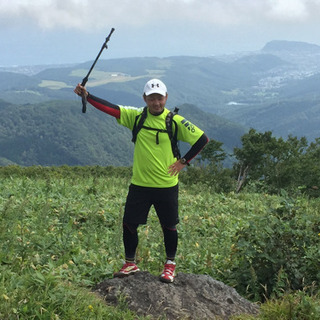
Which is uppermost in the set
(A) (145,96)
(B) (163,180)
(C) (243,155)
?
(A) (145,96)

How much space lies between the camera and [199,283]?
5.25 m

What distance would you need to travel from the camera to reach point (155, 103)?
5.11m

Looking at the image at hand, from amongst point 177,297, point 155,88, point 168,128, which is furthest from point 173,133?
point 177,297

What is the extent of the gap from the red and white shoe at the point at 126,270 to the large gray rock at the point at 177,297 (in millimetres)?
99

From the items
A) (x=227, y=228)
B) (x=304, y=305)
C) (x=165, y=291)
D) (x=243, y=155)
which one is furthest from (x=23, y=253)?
(x=243, y=155)

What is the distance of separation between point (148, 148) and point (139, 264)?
2157mm

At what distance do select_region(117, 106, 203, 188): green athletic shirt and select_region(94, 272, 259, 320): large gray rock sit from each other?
4.32 ft

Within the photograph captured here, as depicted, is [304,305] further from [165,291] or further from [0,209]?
[0,209]

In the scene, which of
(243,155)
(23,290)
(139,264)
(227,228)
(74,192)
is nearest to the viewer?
(23,290)

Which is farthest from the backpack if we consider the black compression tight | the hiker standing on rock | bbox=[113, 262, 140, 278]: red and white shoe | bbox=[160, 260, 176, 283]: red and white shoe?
bbox=[113, 262, 140, 278]: red and white shoe

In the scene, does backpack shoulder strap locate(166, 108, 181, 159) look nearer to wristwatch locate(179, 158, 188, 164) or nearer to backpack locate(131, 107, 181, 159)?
backpack locate(131, 107, 181, 159)

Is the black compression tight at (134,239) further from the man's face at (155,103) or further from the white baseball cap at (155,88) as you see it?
the white baseball cap at (155,88)

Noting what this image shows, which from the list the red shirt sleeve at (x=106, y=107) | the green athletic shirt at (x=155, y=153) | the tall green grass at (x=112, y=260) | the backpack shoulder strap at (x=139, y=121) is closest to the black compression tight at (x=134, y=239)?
the tall green grass at (x=112, y=260)

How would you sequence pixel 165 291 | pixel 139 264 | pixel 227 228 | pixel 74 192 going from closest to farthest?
1. pixel 165 291
2. pixel 139 264
3. pixel 227 228
4. pixel 74 192
